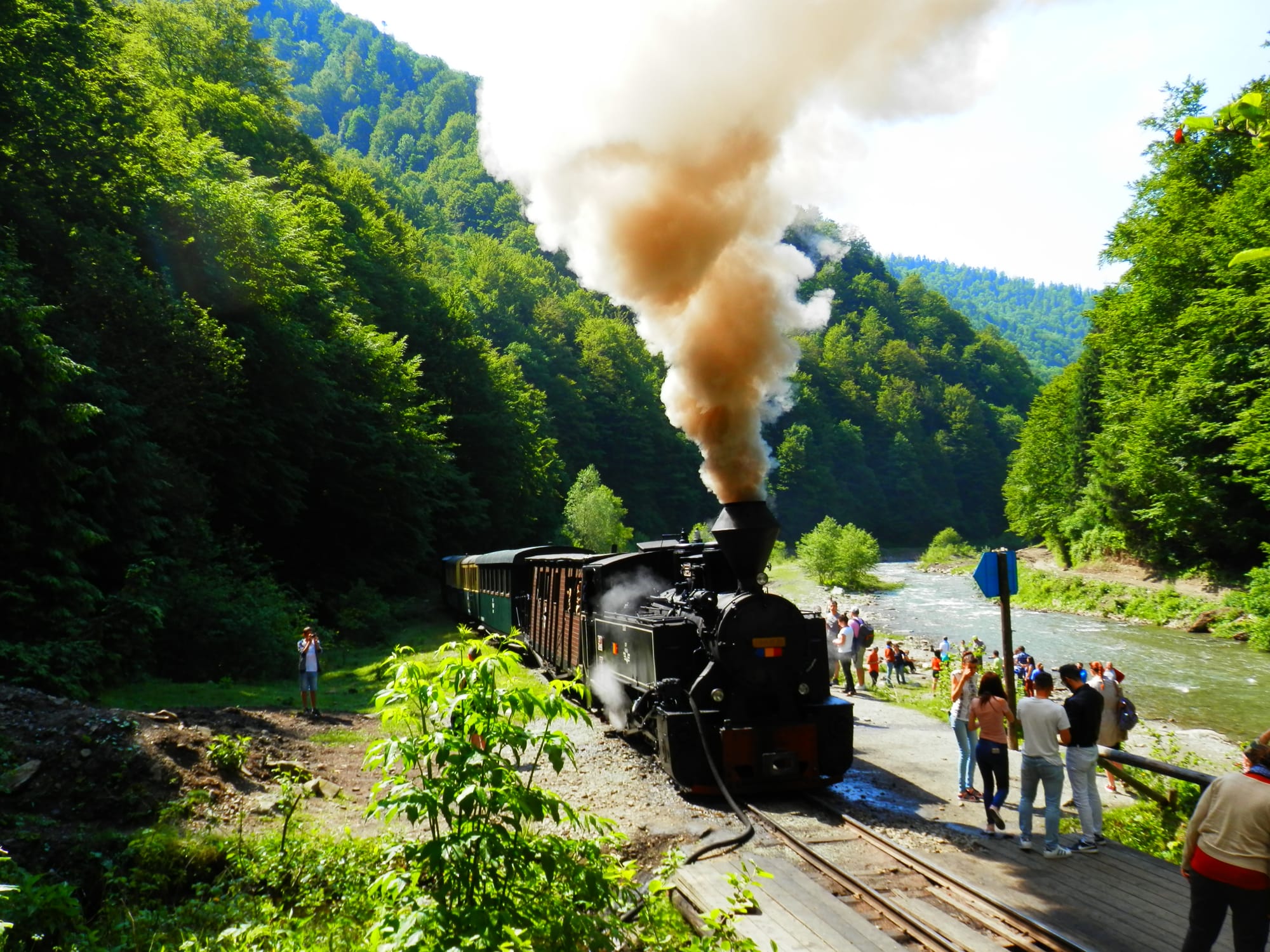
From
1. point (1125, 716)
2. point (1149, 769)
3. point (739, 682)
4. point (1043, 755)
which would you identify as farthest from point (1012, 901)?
point (1125, 716)

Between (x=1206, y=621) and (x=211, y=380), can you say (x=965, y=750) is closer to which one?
(x=211, y=380)

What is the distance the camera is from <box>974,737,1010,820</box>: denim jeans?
285 inches

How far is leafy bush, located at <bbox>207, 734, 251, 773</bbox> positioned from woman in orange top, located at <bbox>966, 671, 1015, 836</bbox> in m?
6.99

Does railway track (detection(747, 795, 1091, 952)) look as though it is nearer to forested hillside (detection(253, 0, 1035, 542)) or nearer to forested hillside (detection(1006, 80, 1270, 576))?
forested hillside (detection(1006, 80, 1270, 576))

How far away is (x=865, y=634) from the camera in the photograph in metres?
16.1

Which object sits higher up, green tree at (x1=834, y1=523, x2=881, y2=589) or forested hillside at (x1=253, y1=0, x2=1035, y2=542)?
forested hillside at (x1=253, y1=0, x2=1035, y2=542)

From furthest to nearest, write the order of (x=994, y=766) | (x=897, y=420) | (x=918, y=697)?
(x=897, y=420), (x=918, y=697), (x=994, y=766)

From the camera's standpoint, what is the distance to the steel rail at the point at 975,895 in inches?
192

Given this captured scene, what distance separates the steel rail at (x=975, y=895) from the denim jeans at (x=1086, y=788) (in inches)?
59.7

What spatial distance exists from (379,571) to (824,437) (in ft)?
231

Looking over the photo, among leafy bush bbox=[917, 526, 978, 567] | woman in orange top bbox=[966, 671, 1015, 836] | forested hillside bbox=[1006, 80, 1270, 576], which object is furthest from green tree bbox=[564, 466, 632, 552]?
woman in orange top bbox=[966, 671, 1015, 836]

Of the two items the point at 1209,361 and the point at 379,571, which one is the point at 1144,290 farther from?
the point at 379,571

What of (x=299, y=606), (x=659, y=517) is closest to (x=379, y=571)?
(x=299, y=606)

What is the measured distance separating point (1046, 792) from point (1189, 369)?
2737cm
